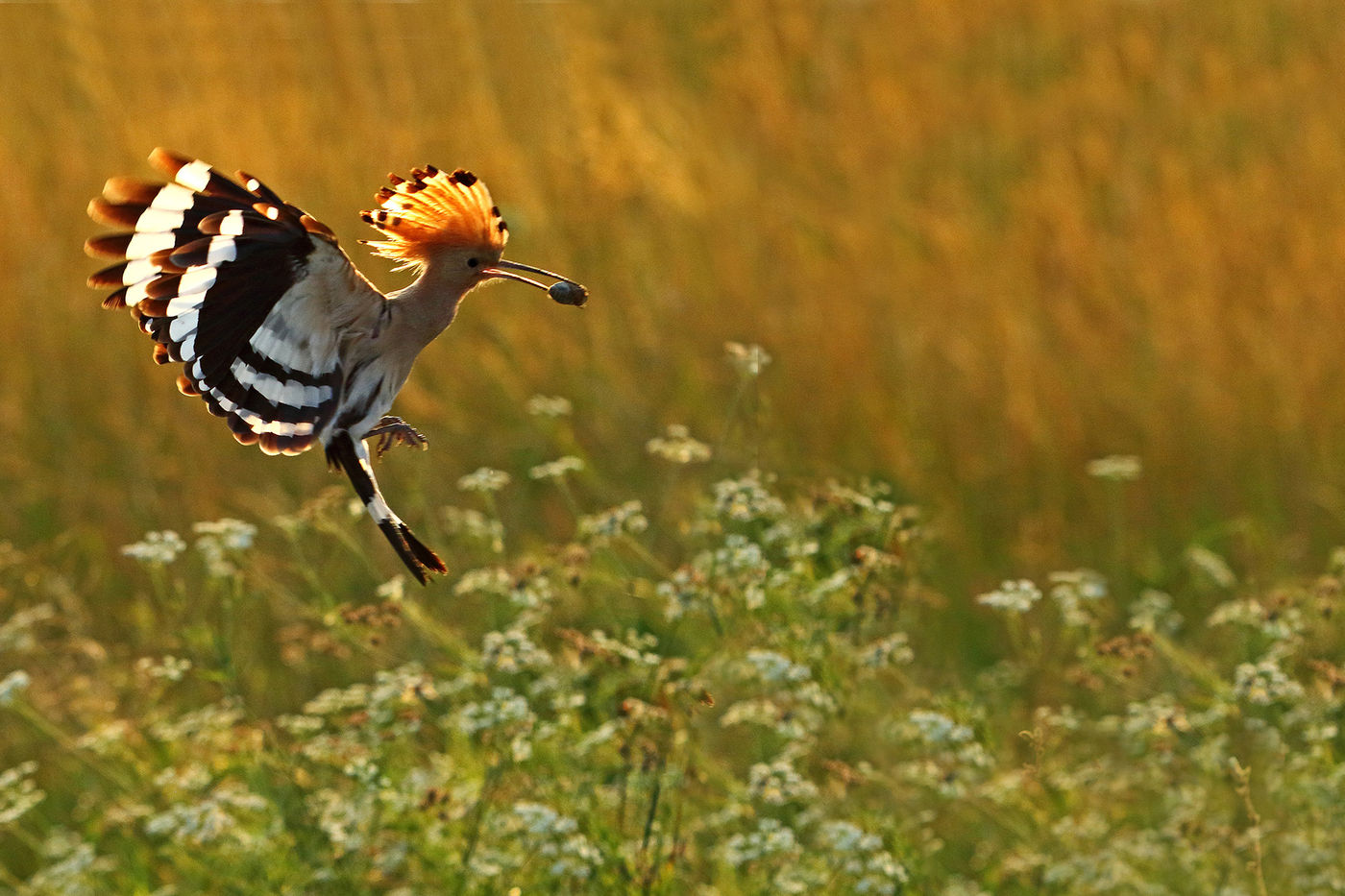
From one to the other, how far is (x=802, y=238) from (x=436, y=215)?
3781 millimetres

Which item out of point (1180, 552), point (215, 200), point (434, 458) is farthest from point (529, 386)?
point (215, 200)

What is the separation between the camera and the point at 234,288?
1.33m

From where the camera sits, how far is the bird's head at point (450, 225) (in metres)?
1.31

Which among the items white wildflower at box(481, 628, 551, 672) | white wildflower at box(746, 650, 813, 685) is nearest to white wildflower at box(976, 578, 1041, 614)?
white wildflower at box(746, 650, 813, 685)

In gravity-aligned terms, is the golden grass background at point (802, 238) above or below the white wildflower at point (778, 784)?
above

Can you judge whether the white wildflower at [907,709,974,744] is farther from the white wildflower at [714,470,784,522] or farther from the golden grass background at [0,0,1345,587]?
the golden grass background at [0,0,1345,587]

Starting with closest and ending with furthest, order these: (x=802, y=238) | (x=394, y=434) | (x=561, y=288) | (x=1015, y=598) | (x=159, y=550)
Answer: (x=561, y=288) < (x=394, y=434) < (x=1015, y=598) < (x=159, y=550) < (x=802, y=238)

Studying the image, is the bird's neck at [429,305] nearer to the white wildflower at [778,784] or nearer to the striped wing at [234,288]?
the striped wing at [234,288]

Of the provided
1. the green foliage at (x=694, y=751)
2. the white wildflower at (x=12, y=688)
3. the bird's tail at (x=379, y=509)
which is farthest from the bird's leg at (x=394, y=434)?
the white wildflower at (x=12, y=688)

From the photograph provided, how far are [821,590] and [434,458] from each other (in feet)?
7.13

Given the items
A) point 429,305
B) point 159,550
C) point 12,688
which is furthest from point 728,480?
point 429,305

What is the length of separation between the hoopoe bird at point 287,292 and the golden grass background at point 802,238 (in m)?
2.48

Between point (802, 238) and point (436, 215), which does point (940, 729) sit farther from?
point (802, 238)

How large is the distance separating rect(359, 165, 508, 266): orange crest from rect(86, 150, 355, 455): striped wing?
0.19 ft
